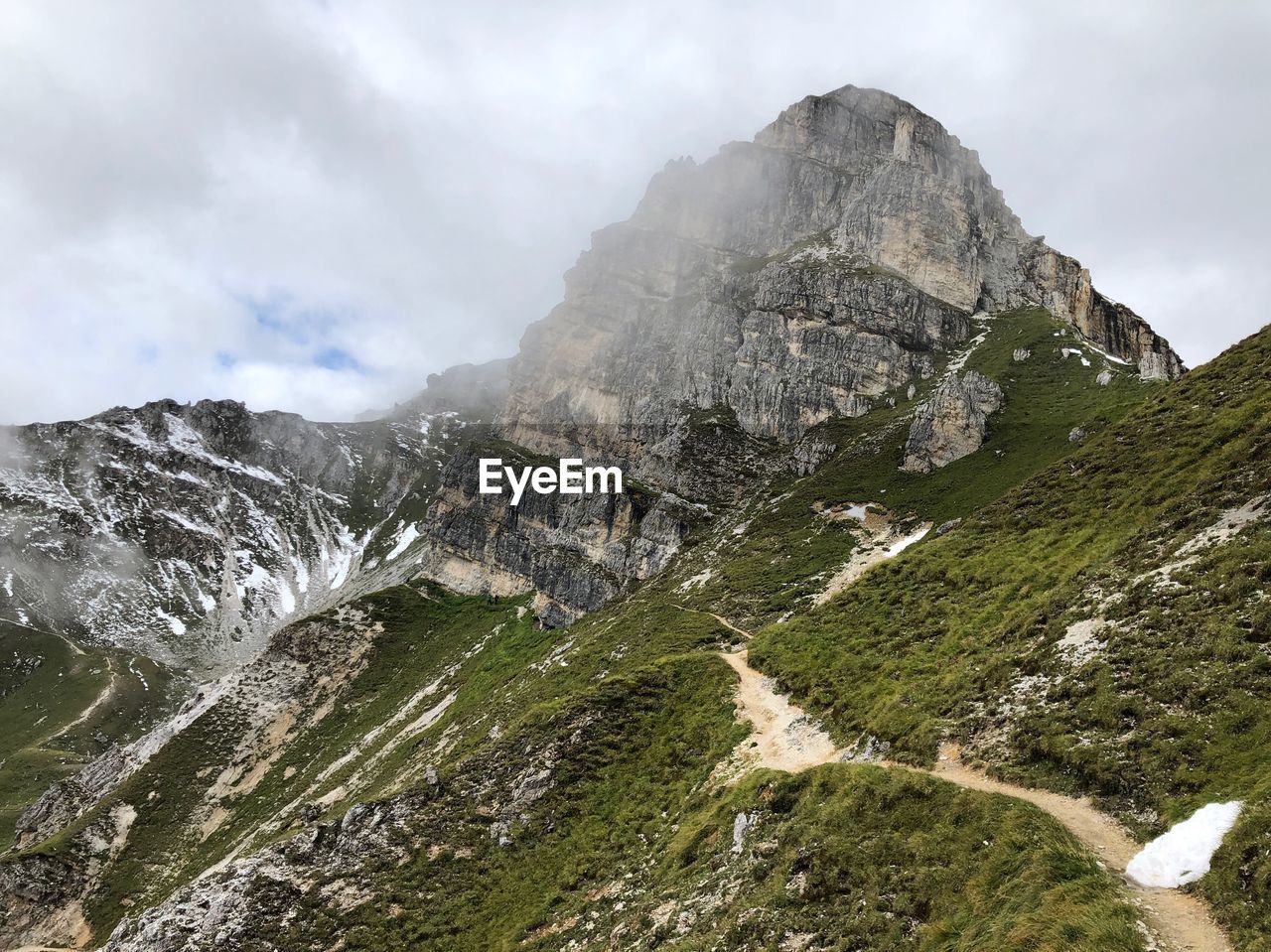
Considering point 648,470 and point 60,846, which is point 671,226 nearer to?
point 648,470

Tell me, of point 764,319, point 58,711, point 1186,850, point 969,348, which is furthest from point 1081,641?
point 58,711

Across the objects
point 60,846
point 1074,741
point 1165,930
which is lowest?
point 60,846

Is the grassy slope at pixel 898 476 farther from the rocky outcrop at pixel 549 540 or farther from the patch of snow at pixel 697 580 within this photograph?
the rocky outcrop at pixel 549 540

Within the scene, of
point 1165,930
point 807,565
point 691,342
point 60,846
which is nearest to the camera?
point 1165,930

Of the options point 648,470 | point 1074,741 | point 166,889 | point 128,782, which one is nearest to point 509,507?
point 648,470

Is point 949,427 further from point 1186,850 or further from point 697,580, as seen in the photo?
point 1186,850

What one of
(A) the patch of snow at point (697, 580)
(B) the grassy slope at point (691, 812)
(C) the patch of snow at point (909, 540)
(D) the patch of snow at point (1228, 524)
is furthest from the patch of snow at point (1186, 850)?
(A) the patch of snow at point (697, 580)
